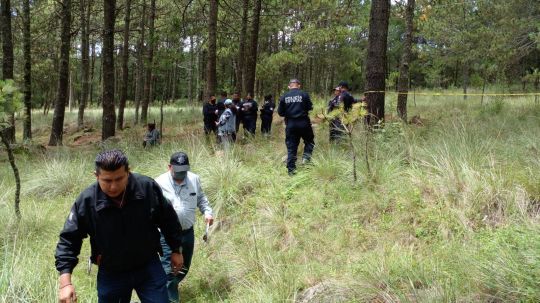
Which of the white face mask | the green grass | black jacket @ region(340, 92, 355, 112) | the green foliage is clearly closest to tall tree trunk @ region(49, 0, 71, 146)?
the green grass

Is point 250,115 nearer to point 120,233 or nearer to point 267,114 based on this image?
point 267,114

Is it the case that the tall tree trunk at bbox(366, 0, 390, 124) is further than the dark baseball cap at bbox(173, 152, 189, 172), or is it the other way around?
the tall tree trunk at bbox(366, 0, 390, 124)

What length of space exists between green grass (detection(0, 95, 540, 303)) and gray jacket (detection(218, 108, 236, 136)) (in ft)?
6.89

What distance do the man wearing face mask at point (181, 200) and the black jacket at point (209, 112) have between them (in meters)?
7.92

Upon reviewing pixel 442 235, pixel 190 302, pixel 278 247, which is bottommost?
pixel 190 302

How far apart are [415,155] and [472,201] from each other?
5.49 ft

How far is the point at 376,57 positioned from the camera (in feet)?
28.7

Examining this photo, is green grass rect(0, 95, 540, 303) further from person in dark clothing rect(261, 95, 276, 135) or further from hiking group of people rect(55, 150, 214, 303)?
person in dark clothing rect(261, 95, 276, 135)

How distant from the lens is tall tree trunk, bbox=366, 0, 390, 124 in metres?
8.57

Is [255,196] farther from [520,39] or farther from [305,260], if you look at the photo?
[520,39]

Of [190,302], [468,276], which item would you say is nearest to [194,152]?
[190,302]

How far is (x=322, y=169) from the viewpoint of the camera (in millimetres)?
7199

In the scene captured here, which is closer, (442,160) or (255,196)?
(442,160)

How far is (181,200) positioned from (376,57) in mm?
5469
